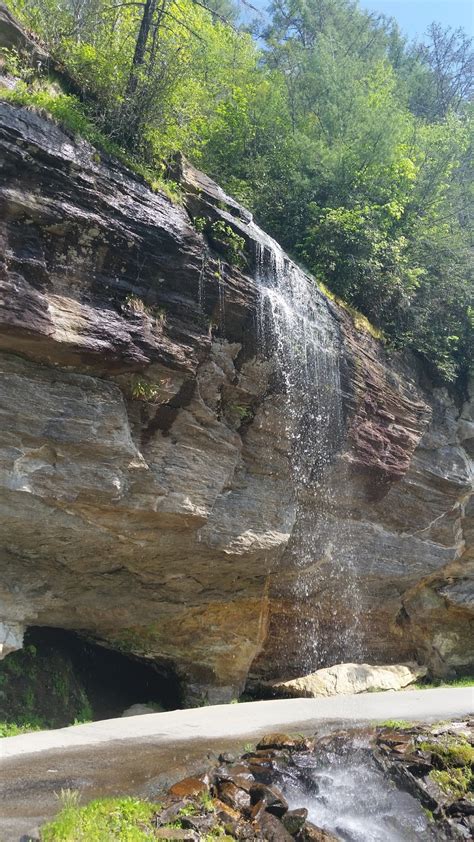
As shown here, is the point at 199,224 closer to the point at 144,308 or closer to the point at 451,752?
the point at 144,308

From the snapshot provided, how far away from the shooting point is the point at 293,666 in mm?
13281

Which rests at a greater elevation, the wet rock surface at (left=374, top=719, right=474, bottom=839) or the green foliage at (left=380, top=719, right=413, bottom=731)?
the wet rock surface at (left=374, top=719, right=474, bottom=839)

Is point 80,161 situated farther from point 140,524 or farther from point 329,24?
point 329,24

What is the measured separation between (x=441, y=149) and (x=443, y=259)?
12.2 feet

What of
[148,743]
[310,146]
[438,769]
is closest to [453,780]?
[438,769]

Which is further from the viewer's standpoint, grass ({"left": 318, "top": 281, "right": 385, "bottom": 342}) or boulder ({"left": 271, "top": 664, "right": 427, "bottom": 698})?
grass ({"left": 318, "top": 281, "right": 385, "bottom": 342})

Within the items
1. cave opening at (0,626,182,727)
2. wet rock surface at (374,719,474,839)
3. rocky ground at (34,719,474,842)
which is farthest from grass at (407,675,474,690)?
wet rock surface at (374,719,474,839)

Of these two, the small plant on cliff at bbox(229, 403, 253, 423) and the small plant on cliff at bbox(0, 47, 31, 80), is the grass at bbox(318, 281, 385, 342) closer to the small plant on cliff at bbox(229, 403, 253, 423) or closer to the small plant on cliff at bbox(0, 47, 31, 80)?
the small plant on cliff at bbox(229, 403, 253, 423)

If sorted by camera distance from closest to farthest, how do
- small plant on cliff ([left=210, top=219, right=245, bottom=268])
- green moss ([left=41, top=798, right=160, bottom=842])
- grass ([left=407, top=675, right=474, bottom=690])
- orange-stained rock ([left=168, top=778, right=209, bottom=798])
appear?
1. green moss ([left=41, top=798, right=160, bottom=842])
2. orange-stained rock ([left=168, top=778, right=209, bottom=798])
3. small plant on cliff ([left=210, top=219, right=245, bottom=268])
4. grass ([left=407, top=675, right=474, bottom=690])

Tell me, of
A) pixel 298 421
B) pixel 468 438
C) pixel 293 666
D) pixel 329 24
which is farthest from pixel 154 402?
pixel 329 24

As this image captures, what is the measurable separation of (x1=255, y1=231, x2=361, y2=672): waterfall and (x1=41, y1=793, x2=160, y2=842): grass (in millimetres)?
6914

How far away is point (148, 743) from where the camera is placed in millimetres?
7594

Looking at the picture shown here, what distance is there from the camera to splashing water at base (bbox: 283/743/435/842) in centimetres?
597

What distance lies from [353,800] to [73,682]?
644cm
